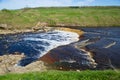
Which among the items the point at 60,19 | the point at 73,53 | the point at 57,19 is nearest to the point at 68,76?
the point at 73,53

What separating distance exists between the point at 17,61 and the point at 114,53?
18.1 metres

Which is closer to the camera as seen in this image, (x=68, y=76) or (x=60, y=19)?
(x=68, y=76)

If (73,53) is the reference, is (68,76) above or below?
above

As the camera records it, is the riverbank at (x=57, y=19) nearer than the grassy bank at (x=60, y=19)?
Yes

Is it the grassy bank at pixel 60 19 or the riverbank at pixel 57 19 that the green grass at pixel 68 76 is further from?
the grassy bank at pixel 60 19

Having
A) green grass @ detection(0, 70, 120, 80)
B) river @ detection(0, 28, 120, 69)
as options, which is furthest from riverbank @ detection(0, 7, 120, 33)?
green grass @ detection(0, 70, 120, 80)

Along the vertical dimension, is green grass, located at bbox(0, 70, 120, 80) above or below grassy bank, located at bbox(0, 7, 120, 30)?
above

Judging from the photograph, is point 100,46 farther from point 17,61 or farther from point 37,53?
point 17,61

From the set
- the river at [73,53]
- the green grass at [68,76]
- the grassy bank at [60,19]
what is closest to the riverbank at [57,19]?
the grassy bank at [60,19]

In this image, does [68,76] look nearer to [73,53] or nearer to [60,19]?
[73,53]

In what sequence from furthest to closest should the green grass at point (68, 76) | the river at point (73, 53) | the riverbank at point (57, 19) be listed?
the riverbank at point (57, 19) < the river at point (73, 53) < the green grass at point (68, 76)

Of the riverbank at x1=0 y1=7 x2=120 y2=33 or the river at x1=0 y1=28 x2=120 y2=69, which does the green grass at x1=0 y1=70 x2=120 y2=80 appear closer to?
the river at x1=0 y1=28 x2=120 y2=69

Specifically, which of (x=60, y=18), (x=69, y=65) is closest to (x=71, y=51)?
(x=69, y=65)

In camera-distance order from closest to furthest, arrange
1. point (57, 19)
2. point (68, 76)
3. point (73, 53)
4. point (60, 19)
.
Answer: point (68, 76)
point (73, 53)
point (57, 19)
point (60, 19)
